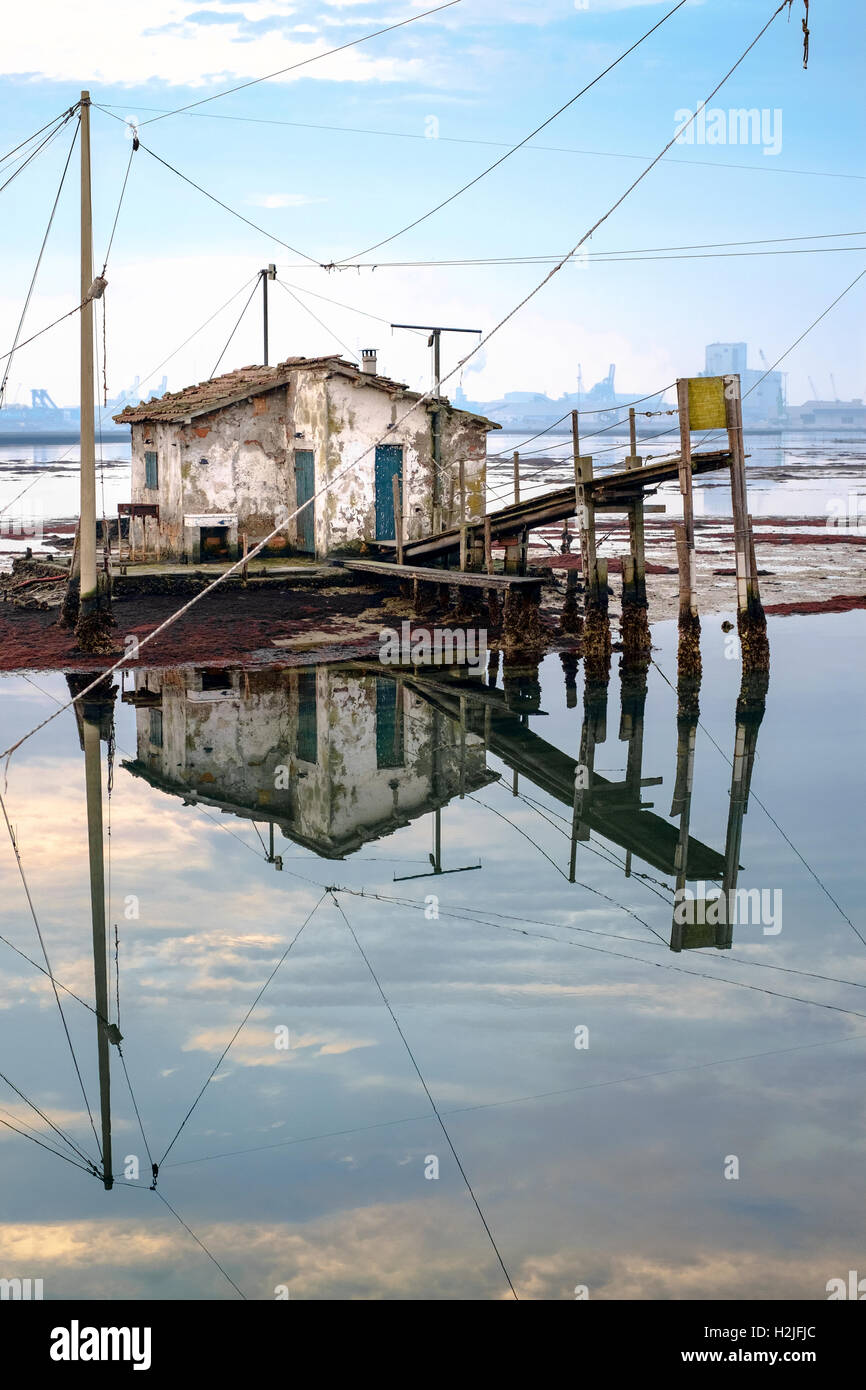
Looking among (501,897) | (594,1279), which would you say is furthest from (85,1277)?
(501,897)

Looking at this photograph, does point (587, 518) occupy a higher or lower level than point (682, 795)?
higher

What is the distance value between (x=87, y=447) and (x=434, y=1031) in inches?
585

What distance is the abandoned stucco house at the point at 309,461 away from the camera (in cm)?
3127

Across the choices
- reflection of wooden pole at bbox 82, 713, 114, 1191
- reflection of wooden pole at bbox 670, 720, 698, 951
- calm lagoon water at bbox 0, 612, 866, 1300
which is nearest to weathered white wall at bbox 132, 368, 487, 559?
reflection of wooden pole at bbox 82, 713, 114, 1191

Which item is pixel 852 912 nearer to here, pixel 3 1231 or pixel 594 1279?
pixel 594 1279

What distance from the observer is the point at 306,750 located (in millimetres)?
18094

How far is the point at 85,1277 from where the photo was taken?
679cm

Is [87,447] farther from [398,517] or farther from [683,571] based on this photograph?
[683,571]

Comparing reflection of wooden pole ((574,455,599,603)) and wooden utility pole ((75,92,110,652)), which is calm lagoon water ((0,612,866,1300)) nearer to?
wooden utility pole ((75,92,110,652))

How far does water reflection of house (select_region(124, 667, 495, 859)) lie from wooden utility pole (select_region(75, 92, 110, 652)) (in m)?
1.33

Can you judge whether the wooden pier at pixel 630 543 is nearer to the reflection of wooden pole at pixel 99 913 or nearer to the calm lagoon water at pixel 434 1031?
the calm lagoon water at pixel 434 1031

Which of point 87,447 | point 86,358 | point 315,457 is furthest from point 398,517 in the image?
point 87,447

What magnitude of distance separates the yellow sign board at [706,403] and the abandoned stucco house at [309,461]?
34.7ft

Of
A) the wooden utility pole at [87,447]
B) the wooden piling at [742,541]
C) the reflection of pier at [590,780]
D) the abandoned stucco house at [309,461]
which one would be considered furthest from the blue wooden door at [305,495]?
the wooden piling at [742,541]
